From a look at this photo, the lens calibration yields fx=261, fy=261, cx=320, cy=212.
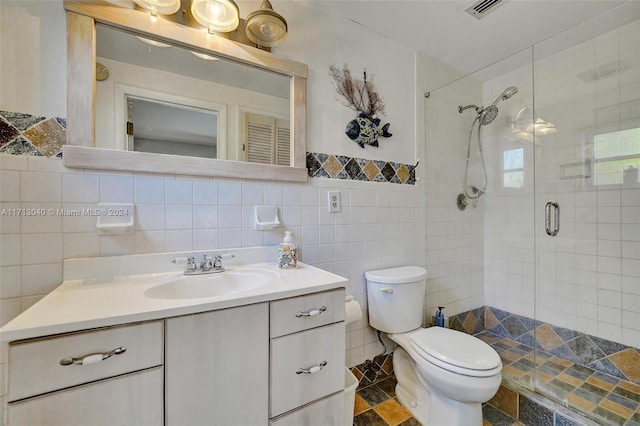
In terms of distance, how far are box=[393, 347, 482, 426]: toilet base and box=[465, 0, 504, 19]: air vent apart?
2.04 meters

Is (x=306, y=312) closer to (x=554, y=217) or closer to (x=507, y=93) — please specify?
(x=554, y=217)

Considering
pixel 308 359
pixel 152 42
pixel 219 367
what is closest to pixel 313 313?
pixel 308 359

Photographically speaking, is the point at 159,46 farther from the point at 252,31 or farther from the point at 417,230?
the point at 417,230

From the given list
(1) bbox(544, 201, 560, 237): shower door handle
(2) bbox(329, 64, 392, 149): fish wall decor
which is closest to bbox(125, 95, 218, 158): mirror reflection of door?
(2) bbox(329, 64, 392, 149): fish wall decor

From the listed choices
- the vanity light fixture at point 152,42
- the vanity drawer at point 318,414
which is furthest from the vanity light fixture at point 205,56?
the vanity drawer at point 318,414

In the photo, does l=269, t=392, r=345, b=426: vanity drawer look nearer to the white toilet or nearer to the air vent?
the white toilet

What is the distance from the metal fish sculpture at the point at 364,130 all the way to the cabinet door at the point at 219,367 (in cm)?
115

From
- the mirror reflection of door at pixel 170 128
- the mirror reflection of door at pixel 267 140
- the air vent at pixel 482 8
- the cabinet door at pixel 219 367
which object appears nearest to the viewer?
the cabinet door at pixel 219 367

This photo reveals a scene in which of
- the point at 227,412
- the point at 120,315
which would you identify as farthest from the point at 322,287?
the point at 120,315

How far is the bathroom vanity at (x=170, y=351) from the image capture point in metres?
0.59

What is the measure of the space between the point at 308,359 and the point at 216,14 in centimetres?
145

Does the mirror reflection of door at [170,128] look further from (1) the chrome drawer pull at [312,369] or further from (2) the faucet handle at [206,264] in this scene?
(1) the chrome drawer pull at [312,369]

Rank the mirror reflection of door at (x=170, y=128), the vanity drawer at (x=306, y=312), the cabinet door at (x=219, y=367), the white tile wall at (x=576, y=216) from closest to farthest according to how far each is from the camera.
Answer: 1. the cabinet door at (x=219, y=367)
2. the vanity drawer at (x=306, y=312)
3. the mirror reflection of door at (x=170, y=128)
4. the white tile wall at (x=576, y=216)

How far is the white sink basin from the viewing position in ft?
3.22
